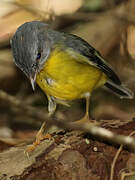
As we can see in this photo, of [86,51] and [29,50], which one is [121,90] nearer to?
[86,51]

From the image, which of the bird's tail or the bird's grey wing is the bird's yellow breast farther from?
the bird's tail

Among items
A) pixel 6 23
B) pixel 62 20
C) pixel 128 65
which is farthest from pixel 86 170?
pixel 6 23

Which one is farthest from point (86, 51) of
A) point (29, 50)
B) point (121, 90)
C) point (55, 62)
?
point (121, 90)

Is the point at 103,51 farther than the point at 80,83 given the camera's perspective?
Yes

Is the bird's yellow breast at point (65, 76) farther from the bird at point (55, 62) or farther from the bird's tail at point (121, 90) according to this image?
the bird's tail at point (121, 90)

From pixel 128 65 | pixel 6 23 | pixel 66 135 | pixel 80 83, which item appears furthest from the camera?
pixel 6 23

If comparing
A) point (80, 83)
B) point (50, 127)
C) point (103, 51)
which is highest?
point (80, 83)

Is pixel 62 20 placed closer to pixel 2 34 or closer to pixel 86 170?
pixel 2 34

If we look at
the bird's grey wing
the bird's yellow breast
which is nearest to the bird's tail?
the bird's grey wing
